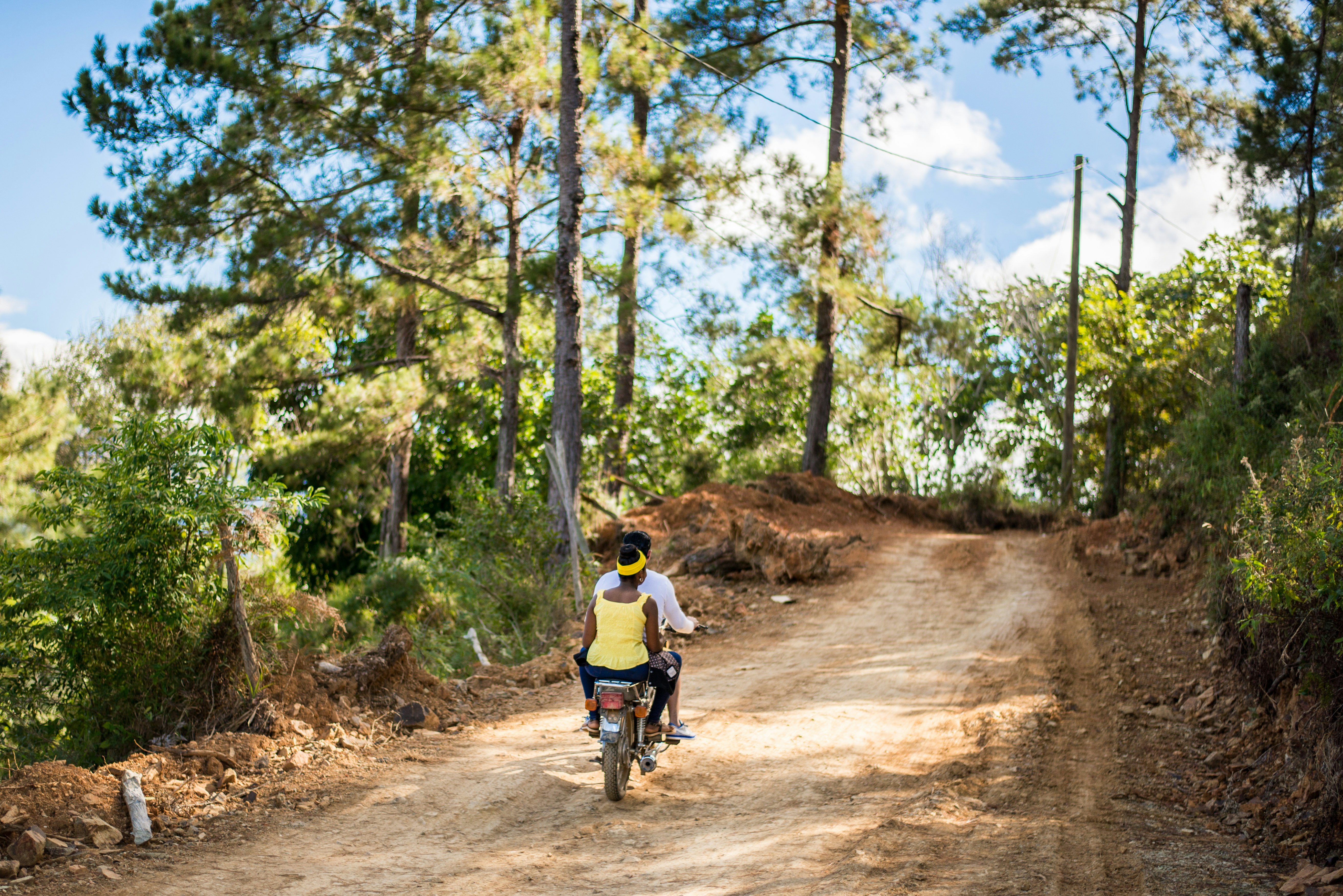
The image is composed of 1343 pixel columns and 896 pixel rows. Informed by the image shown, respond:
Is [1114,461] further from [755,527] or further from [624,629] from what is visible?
[624,629]

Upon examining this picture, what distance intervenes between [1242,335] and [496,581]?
9.90 meters

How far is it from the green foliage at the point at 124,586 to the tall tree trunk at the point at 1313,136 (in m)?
17.9

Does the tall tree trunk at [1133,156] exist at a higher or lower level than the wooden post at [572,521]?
higher

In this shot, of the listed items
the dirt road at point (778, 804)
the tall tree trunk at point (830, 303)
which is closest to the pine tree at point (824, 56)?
the tall tree trunk at point (830, 303)

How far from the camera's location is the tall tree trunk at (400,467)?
20.5 meters

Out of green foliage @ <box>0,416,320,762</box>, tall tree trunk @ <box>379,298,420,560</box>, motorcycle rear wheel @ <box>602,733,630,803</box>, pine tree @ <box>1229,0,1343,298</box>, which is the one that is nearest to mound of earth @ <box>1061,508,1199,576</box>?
pine tree @ <box>1229,0,1343,298</box>

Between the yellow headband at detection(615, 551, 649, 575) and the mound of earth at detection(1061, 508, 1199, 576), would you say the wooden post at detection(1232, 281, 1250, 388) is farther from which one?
the yellow headband at detection(615, 551, 649, 575)

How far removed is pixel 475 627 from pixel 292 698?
5.17 meters

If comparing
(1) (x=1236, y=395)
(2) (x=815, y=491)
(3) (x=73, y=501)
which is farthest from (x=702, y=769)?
(2) (x=815, y=491)

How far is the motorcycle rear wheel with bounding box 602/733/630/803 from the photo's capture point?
587 cm

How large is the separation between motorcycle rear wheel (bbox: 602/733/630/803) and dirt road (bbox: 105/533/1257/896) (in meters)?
0.12

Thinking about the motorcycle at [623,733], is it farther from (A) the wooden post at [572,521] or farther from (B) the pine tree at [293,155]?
(B) the pine tree at [293,155]

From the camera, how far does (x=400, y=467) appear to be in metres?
22.1

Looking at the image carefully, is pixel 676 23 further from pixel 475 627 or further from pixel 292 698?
A: pixel 292 698
